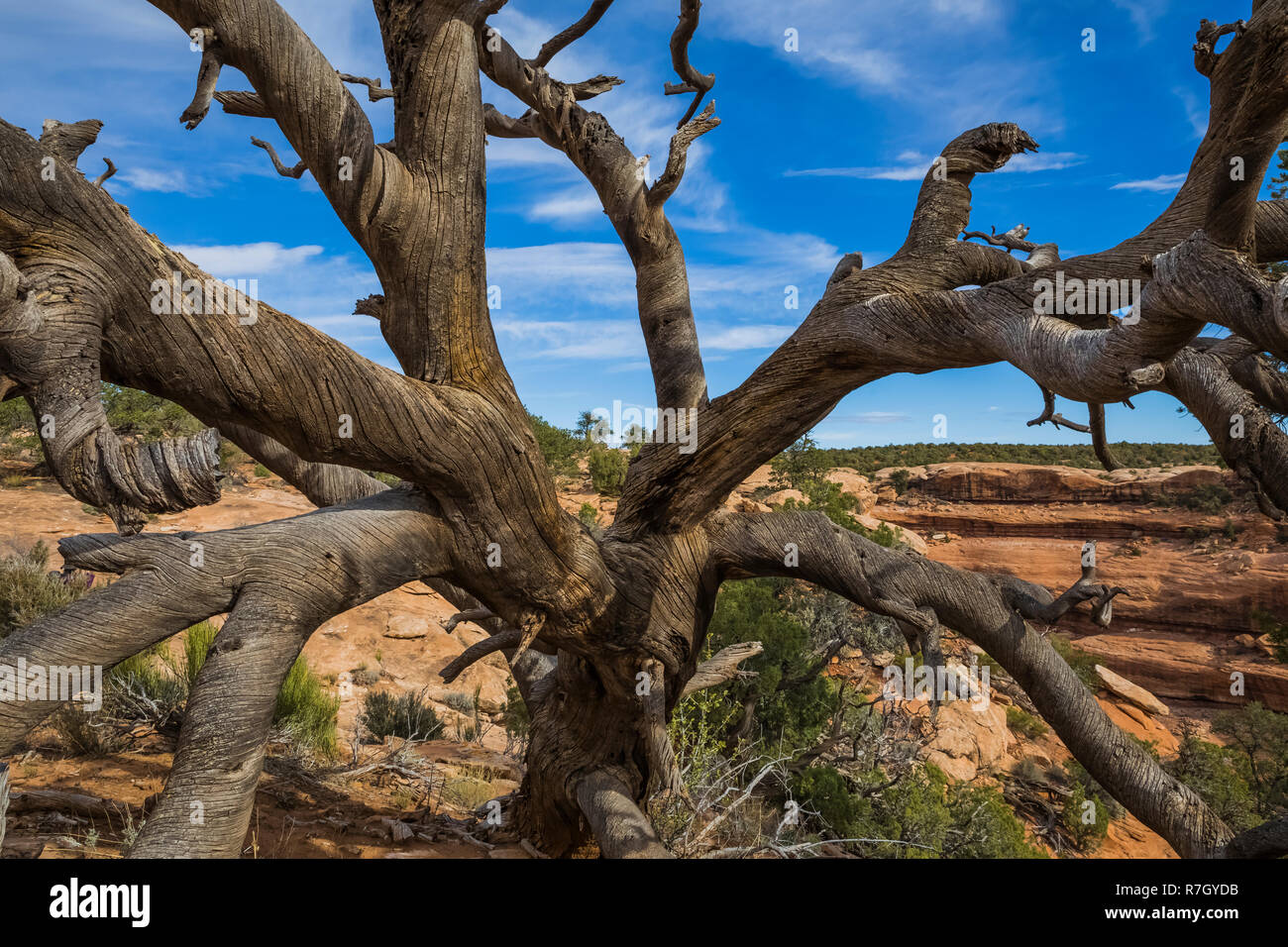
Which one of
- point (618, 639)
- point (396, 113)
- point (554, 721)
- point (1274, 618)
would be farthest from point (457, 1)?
point (1274, 618)

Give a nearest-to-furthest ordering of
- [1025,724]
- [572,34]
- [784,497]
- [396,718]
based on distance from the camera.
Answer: [572,34] < [396,718] < [1025,724] < [784,497]

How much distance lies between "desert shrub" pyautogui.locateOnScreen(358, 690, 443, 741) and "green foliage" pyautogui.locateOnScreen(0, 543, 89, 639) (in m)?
2.83

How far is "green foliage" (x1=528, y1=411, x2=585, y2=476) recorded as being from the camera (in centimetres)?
2152

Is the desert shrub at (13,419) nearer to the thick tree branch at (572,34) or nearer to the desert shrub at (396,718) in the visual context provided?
the desert shrub at (396,718)

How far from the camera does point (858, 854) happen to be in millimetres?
5727

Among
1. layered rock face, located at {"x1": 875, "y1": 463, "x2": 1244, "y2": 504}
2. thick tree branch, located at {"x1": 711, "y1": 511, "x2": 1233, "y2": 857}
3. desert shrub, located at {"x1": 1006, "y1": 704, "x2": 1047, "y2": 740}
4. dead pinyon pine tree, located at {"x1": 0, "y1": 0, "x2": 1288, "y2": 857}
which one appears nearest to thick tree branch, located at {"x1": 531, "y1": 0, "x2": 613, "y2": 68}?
dead pinyon pine tree, located at {"x1": 0, "y1": 0, "x2": 1288, "y2": 857}

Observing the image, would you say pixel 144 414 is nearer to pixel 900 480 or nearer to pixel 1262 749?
pixel 1262 749

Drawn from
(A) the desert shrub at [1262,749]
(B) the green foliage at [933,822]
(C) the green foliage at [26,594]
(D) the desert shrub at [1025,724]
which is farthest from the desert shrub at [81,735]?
(D) the desert shrub at [1025,724]

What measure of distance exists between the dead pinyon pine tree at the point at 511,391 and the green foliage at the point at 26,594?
16.4 ft

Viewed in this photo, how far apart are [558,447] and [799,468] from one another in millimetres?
6846

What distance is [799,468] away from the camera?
2064 cm

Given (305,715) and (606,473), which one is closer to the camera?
(305,715)

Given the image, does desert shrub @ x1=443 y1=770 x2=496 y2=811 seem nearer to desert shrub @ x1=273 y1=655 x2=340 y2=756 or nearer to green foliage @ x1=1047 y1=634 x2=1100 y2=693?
desert shrub @ x1=273 y1=655 x2=340 y2=756

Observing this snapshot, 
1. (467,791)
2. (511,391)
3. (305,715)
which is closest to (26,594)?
(305,715)
